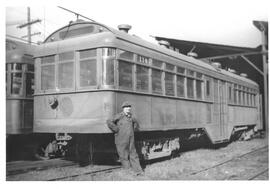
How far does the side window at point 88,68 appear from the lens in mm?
7922

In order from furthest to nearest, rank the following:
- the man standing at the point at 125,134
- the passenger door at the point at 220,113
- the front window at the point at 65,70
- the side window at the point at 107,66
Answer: the passenger door at the point at 220,113 → the front window at the point at 65,70 → the side window at the point at 107,66 → the man standing at the point at 125,134

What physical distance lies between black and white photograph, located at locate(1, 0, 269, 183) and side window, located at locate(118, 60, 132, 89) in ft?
0.07

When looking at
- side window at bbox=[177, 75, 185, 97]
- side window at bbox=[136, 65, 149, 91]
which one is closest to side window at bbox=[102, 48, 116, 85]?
side window at bbox=[136, 65, 149, 91]

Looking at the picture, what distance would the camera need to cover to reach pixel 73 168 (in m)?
8.31

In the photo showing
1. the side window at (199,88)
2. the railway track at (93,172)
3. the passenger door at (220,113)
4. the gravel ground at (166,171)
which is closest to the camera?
the railway track at (93,172)

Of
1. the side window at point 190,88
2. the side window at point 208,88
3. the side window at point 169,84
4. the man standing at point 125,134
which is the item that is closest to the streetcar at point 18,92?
the man standing at point 125,134

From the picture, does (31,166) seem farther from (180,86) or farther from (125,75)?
(180,86)

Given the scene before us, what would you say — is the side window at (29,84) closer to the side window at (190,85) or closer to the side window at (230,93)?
the side window at (190,85)

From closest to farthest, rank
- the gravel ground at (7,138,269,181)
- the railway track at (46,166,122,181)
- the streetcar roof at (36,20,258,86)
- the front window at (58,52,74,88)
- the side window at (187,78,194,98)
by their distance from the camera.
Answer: the railway track at (46,166,122,181) < the gravel ground at (7,138,269,181) < the streetcar roof at (36,20,258,86) < the front window at (58,52,74,88) < the side window at (187,78,194,98)

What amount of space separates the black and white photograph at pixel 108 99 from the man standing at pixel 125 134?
2 centimetres

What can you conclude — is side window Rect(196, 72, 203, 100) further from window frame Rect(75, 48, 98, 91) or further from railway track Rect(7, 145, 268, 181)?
window frame Rect(75, 48, 98, 91)

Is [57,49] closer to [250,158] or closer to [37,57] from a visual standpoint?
[37,57]

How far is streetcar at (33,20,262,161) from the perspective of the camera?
7.83 metres
